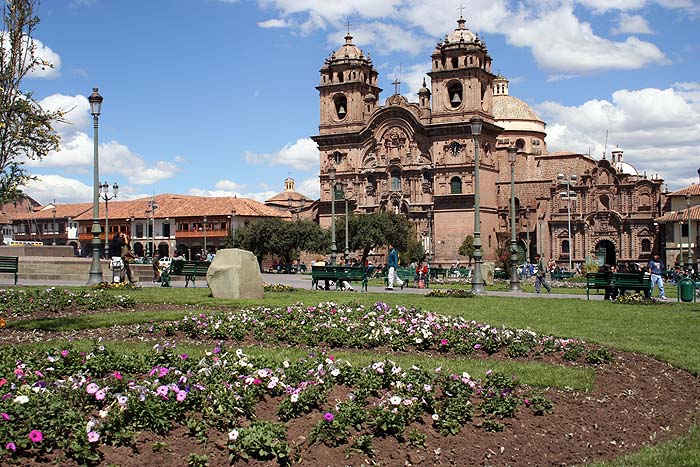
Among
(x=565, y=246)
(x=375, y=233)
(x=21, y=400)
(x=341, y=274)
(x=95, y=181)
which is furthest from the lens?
(x=565, y=246)

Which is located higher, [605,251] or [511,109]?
[511,109]

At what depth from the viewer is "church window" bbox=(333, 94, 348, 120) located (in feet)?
264

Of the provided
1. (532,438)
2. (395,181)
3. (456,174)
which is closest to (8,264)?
(532,438)

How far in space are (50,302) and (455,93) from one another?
62400mm

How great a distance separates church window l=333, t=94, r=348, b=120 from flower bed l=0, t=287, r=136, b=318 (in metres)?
64.8

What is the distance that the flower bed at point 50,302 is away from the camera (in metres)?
15.2

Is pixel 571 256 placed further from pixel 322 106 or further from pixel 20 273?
pixel 20 273

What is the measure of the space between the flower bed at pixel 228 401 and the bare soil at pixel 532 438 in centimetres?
10

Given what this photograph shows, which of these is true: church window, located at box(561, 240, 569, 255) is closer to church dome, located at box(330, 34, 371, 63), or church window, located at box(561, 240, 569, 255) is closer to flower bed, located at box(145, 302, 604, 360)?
church dome, located at box(330, 34, 371, 63)

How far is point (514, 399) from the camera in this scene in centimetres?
839

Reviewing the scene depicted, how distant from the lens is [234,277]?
18969 mm

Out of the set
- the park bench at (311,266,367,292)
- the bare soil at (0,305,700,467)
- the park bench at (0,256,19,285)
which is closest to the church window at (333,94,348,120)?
the park bench at (311,266,367,292)

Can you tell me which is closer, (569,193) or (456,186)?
(569,193)

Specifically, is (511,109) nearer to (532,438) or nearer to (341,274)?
(341,274)
